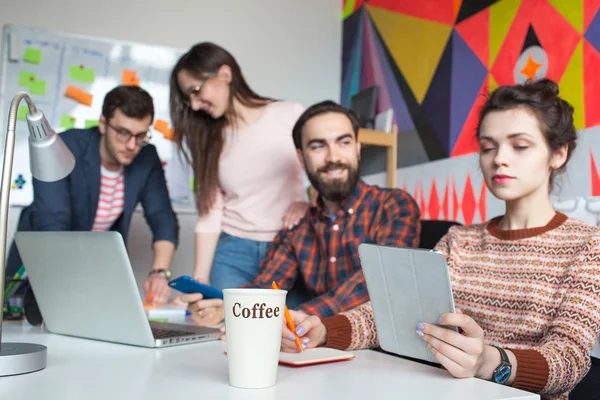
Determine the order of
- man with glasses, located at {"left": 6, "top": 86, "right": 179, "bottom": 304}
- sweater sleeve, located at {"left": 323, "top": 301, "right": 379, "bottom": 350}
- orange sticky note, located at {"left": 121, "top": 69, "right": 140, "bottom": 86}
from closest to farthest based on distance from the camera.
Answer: sweater sleeve, located at {"left": 323, "top": 301, "right": 379, "bottom": 350}
man with glasses, located at {"left": 6, "top": 86, "right": 179, "bottom": 304}
orange sticky note, located at {"left": 121, "top": 69, "right": 140, "bottom": 86}

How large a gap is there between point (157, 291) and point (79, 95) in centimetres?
176

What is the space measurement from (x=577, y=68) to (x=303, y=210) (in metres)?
0.97

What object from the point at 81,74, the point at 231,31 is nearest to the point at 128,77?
the point at 81,74

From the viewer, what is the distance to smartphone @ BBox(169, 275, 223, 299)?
1058 mm

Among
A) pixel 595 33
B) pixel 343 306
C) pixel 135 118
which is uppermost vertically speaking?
pixel 595 33

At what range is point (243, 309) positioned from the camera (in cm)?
65

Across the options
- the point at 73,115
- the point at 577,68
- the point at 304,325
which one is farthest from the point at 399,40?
the point at 304,325

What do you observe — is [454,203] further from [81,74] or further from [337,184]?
[81,74]

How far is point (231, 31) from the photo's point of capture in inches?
130

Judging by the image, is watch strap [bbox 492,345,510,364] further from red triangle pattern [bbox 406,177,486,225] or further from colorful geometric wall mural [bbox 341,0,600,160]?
red triangle pattern [bbox 406,177,486,225]

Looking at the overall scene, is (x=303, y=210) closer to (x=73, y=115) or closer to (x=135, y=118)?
(x=135, y=118)

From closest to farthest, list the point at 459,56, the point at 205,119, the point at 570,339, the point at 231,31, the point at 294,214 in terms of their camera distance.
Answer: the point at 570,339, the point at 294,214, the point at 205,119, the point at 459,56, the point at 231,31

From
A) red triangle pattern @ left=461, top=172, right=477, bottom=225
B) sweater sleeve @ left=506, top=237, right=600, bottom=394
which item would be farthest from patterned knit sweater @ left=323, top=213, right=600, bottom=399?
red triangle pattern @ left=461, top=172, right=477, bottom=225

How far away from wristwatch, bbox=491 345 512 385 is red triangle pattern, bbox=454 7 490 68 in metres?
1.67
